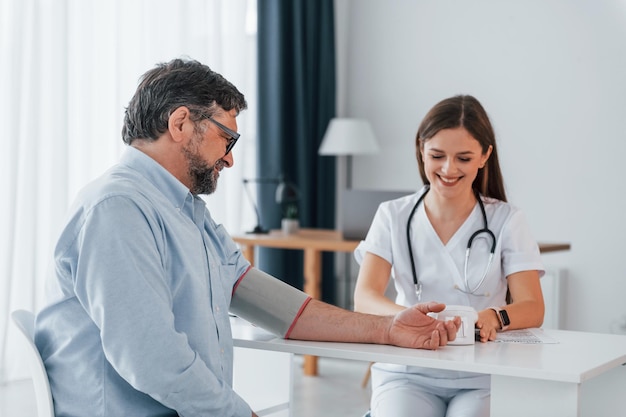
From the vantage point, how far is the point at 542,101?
504 cm

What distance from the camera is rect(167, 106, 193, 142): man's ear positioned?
5.95 feet

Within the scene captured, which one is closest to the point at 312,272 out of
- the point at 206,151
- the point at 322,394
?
the point at 322,394

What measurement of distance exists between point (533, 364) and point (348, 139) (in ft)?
12.1

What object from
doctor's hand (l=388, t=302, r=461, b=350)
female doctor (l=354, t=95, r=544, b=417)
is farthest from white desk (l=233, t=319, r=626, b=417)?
female doctor (l=354, t=95, r=544, b=417)

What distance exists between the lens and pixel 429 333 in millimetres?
1919

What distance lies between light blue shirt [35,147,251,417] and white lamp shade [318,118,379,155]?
3510mm

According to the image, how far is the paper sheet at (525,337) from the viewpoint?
1.98 meters

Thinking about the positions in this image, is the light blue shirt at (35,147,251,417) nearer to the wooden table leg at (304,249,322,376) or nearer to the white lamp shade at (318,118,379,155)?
the wooden table leg at (304,249,322,376)

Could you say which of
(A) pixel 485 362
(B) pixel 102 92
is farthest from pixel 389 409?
(B) pixel 102 92

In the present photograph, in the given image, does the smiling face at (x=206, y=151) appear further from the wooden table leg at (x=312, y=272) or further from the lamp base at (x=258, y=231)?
the lamp base at (x=258, y=231)

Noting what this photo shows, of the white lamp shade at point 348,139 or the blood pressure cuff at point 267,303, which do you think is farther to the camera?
the white lamp shade at point 348,139

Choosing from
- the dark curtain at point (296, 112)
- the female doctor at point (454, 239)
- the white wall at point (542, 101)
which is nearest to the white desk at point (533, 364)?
the female doctor at point (454, 239)

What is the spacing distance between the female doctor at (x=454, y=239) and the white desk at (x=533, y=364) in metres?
0.25

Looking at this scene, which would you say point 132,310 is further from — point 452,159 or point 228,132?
point 452,159
